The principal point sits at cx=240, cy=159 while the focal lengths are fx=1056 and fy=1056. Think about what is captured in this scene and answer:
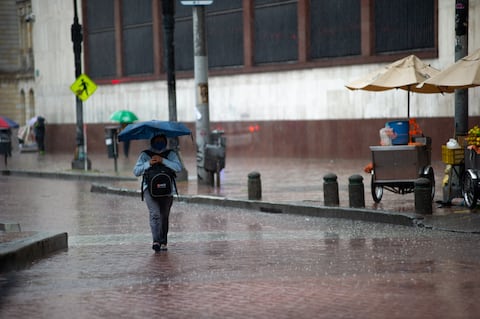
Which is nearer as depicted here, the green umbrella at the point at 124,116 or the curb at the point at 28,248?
the curb at the point at 28,248

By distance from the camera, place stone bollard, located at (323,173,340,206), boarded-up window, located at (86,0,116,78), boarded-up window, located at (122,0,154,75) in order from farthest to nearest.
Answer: boarded-up window, located at (86,0,116,78), boarded-up window, located at (122,0,154,75), stone bollard, located at (323,173,340,206)

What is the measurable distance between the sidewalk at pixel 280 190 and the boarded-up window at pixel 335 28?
3.76 m

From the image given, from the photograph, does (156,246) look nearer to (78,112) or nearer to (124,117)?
(78,112)

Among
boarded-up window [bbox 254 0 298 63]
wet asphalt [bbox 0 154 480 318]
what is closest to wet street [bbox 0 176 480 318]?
wet asphalt [bbox 0 154 480 318]

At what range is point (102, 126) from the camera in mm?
46375

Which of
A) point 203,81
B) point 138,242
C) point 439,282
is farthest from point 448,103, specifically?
point 439,282

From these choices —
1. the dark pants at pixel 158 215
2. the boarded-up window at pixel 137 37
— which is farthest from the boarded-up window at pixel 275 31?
the dark pants at pixel 158 215

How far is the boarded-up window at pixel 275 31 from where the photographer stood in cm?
3641

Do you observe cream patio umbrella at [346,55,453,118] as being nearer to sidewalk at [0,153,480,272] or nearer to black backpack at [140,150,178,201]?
sidewalk at [0,153,480,272]

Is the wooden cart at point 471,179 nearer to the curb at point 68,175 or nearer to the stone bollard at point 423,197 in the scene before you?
the stone bollard at point 423,197

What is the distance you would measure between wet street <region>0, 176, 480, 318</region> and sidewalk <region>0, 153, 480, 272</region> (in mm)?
402

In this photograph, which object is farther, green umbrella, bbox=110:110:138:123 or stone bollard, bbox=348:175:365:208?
green umbrella, bbox=110:110:138:123

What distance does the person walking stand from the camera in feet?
44.9

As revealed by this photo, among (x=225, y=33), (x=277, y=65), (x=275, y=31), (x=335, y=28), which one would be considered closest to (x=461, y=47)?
(x=335, y=28)
